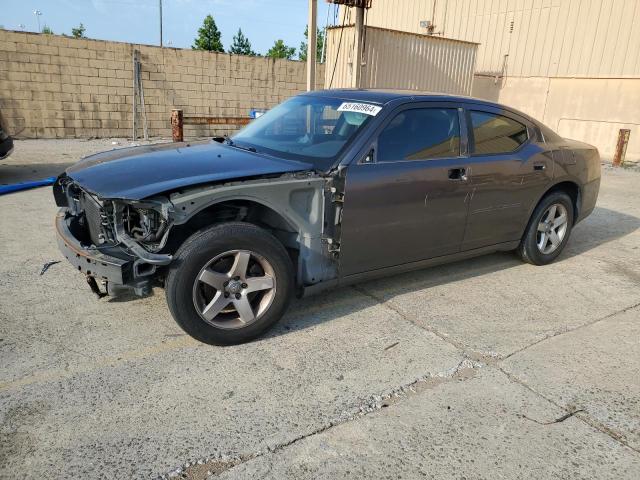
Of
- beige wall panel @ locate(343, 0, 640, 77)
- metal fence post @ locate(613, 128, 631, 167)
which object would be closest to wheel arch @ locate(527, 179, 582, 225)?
metal fence post @ locate(613, 128, 631, 167)

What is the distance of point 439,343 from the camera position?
137 inches

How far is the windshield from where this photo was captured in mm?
3686

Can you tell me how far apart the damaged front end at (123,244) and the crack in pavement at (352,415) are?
1.12 metres

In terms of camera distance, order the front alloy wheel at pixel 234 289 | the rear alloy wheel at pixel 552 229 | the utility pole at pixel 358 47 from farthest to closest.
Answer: the utility pole at pixel 358 47 → the rear alloy wheel at pixel 552 229 → the front alloy wheel at pixel 234 289

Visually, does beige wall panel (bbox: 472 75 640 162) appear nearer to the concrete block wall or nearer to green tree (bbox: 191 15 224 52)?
the concrete block wall

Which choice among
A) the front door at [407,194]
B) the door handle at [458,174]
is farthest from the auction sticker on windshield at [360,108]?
the door handle at [458,174]

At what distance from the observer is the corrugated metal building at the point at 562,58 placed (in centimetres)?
1438

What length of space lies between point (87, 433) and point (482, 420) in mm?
2002

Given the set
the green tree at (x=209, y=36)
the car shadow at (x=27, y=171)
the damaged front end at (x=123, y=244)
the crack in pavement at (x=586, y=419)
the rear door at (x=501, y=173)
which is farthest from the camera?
the green tree at (x=209, y=36)

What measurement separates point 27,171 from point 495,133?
816 cm

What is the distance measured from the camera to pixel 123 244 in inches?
121

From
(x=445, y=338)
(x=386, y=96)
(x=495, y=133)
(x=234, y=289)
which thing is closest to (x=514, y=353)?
(x=445, y=338)

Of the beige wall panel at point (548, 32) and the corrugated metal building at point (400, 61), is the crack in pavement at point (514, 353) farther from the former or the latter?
the beige wall panel at point (548, 32)

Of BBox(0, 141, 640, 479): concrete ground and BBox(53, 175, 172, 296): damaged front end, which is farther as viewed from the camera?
BBox(53, 175, 172, 296): damaged front end
